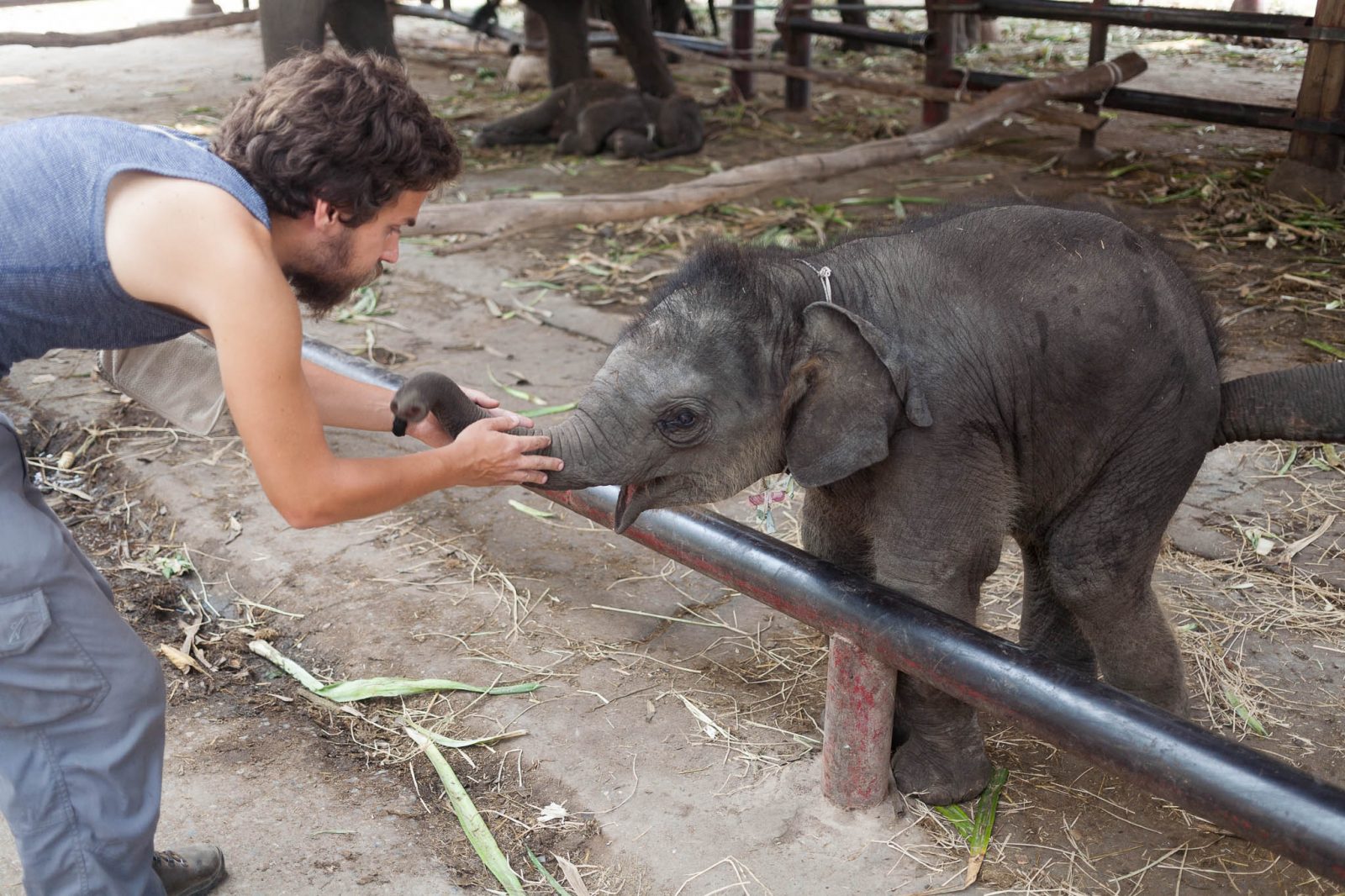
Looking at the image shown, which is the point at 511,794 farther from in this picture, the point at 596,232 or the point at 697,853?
the point at 596,232

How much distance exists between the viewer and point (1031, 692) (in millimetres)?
2424

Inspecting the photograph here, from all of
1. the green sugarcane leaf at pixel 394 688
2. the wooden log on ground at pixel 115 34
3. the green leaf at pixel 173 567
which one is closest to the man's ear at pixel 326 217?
the green sugarcane leaf at pixel 394 688

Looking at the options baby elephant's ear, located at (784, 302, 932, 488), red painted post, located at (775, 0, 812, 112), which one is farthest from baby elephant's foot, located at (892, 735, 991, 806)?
red painted post, located at (775, 0, 812, 112)

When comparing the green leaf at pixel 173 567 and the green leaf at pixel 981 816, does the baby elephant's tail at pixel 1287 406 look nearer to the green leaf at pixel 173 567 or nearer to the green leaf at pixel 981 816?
the green leaf at pixel 981 816

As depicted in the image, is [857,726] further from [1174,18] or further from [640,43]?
[640,43]

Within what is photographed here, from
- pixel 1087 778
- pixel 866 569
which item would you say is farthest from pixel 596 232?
pixel 1087 778

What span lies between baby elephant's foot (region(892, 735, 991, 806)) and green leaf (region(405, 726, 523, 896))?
3.26ft

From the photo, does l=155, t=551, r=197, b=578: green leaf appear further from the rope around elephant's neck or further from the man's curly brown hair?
the rope around elephant's neck

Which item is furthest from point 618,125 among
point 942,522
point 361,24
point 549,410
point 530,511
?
point 942,522

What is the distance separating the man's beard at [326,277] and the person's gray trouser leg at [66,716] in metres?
0.61

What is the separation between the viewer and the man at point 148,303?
2.16 metres

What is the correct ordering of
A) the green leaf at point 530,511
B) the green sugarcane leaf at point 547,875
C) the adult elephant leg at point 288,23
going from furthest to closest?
the adult elephant leg at point 288,23, the green leaf at point 530,511, the green sugarcane leaf at point 547,875

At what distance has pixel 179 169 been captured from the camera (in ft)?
7.14

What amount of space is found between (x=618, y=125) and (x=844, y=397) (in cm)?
735
